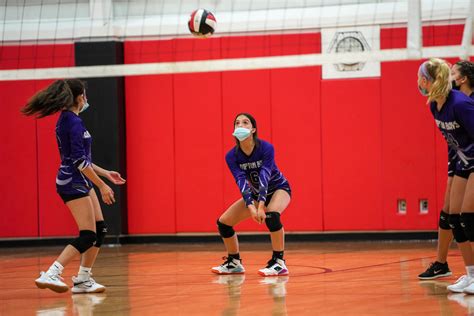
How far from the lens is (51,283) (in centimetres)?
677

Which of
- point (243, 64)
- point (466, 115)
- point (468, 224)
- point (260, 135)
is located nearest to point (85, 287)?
point (468, 224)

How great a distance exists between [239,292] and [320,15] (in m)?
6.98

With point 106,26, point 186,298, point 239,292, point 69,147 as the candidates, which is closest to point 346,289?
point 239,292

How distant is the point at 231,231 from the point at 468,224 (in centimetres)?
301

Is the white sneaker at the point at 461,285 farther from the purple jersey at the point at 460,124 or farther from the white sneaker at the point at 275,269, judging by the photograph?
the white sneaker at the point at 275,269

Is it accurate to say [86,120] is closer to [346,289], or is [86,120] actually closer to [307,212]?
[307,212]

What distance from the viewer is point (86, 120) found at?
1349cm

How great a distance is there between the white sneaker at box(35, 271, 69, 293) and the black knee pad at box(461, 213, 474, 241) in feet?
10.8

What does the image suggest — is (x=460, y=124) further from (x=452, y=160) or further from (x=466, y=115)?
(x=452, y=160)

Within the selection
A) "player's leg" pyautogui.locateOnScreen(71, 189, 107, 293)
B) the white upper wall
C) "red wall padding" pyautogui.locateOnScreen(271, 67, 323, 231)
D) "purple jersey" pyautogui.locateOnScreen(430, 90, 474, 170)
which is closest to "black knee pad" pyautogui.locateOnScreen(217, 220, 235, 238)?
"player's leg" pyautogui.locateOnScreen(71, 189, 107, 293)

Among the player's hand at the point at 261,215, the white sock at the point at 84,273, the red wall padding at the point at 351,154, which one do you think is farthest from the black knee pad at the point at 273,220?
the red wall padding at the point at 351,154

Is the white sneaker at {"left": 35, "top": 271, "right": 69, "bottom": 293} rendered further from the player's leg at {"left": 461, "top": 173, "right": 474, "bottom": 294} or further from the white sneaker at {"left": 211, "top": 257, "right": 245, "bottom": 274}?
the player's leg at {"left": 461, "top": 173, "right": 474, "bottom": 294}

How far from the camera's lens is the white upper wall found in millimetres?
12609

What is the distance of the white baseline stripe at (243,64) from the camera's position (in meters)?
9.84
